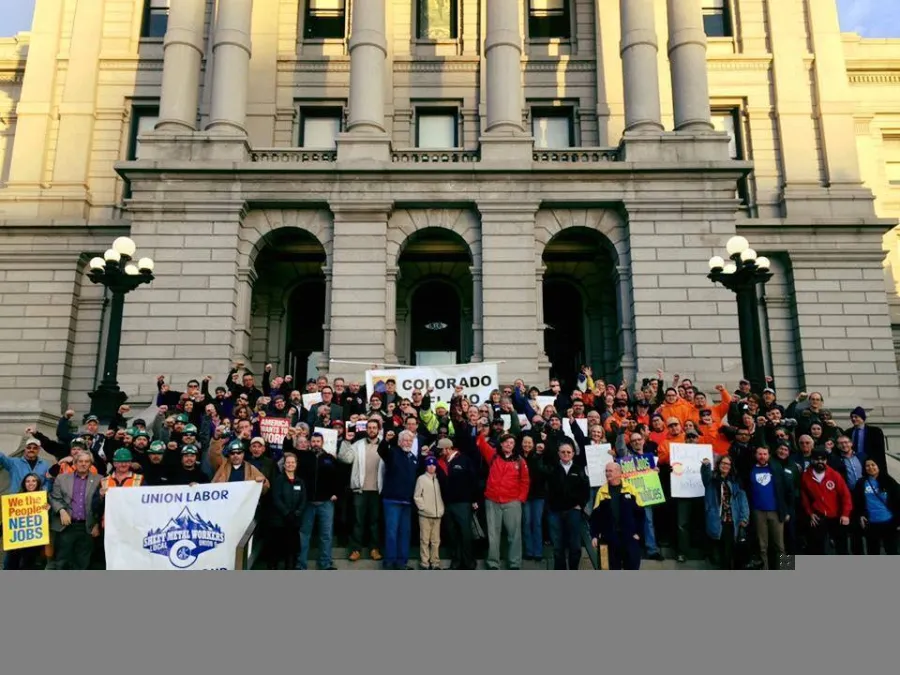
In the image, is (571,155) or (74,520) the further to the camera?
(571,155)

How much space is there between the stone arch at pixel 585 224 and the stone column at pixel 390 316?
4291mm

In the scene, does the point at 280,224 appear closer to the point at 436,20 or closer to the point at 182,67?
the point at 182,67

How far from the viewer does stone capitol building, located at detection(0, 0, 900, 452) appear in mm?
23156

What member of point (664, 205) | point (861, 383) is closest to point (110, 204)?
point (664, 205)

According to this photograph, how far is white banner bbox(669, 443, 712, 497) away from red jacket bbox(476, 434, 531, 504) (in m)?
2.33

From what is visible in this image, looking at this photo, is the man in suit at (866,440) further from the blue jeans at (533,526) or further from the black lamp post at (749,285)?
the blue jeans at (533,526)

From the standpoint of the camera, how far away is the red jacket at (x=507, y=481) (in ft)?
39.6

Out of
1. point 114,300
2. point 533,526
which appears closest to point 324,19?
point 114,300

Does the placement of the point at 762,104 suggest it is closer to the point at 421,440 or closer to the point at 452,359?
the point at 452,359

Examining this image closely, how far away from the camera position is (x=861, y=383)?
25.5 meters

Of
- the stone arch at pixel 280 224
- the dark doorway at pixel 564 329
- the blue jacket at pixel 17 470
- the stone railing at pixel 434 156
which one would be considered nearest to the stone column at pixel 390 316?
the stone arch at pixel 280 224

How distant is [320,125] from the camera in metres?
28.8

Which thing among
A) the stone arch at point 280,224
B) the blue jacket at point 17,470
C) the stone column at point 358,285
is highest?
the stone arch at point 280,224

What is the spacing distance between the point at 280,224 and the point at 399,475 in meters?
13.8
